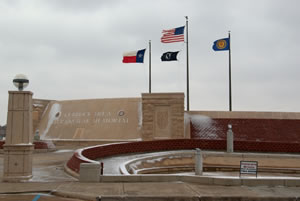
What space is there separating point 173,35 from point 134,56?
14.8 ft

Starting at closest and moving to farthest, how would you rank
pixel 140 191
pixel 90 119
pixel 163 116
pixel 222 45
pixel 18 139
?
pixel 140 191
pixel 18 139
pixel 163 116
pixel 222 45
pixel 90 119

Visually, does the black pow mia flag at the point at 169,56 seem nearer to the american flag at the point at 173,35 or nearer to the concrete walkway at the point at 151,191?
the american flag at the point at 173,35

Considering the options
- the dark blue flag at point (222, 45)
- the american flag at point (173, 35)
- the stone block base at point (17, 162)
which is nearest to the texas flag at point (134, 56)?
the american flag at point (173, 35)

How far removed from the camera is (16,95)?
12.2 meters

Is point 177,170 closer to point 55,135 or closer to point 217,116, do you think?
point 217,116

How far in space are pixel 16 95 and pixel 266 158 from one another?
16.1 metres

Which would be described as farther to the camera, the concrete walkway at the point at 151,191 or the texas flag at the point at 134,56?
the texas flag at the point at 134,56

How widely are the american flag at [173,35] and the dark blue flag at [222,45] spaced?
15.0 feet

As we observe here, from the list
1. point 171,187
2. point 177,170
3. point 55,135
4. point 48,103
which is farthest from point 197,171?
point 48,103

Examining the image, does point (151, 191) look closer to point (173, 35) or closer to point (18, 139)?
point (18, 139)

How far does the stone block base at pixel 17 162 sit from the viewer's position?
11.8 meters

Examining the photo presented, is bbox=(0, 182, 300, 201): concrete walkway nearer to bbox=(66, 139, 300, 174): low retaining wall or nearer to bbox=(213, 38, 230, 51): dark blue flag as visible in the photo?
bbox=(66, 139, 300, 174): low retaining wall

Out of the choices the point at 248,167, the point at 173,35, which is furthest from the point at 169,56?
the point at 248,167

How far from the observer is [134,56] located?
32.5 meters
